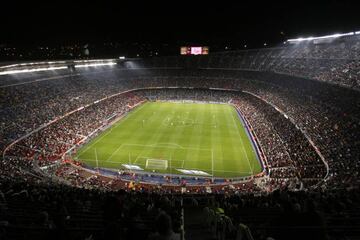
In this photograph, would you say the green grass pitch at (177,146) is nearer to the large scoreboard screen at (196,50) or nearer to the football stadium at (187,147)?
the football stadium at (187,147)

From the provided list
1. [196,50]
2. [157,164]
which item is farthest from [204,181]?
[196,50]

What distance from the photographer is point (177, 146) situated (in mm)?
43562

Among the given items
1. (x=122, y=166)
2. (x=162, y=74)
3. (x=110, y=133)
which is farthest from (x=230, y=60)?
(x=122, y=166)

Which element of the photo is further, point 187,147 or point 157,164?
point 187,147

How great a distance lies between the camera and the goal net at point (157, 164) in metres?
35.9

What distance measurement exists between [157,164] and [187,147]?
7.61m

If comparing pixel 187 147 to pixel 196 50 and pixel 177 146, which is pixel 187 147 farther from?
pixel 196 50

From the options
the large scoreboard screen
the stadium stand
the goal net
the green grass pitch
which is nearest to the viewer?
the stadium stand

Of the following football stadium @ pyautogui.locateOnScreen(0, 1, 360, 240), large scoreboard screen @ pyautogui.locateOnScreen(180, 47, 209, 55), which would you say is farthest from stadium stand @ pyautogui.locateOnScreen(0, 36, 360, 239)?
large scoreboard screen @ pyautogui.locateOnScreen(180, 47, 209, 55)

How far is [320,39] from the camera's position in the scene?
70.6m

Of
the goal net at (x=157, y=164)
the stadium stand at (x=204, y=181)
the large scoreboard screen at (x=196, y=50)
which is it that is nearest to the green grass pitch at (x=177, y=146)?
the goal net at (x=157, y=164)

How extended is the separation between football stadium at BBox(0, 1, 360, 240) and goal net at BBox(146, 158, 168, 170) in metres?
0.12

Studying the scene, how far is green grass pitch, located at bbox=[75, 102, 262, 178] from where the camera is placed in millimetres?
36469

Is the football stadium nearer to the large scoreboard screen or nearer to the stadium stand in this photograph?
the stadium stand
